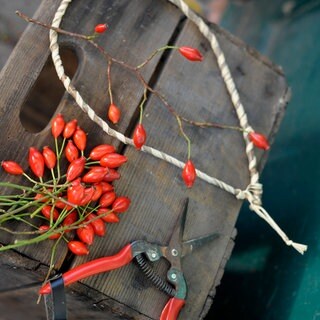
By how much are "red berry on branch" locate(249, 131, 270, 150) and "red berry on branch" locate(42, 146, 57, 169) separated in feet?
1.71

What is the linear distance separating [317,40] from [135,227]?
3.88ft

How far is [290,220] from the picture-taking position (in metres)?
1.64

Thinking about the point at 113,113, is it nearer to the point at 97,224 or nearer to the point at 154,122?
the point at 154,122

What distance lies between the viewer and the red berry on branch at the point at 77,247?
43.8 inches

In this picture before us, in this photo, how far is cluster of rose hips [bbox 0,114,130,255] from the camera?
1069mm

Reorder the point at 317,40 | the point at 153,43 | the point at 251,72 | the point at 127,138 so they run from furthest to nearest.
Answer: the point at 317,40 < the point at 251,72 < the point at 153,43 < the point at 127,138

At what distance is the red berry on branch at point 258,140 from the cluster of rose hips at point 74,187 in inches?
14.9

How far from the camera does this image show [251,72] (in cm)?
145

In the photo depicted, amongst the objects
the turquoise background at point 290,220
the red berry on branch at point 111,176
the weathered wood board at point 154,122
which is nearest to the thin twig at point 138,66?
the weathered wood board at point 154,122

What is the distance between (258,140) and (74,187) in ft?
1.72

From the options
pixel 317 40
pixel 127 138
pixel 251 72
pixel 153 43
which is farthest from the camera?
pixel 317 40

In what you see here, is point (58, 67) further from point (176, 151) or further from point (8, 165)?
point (176, 151)

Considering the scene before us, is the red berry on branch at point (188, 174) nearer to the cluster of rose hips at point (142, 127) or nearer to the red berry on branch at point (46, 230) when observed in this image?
the cluster of rose hips at point (142, 127)

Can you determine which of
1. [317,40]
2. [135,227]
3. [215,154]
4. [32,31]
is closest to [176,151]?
[215,154]
